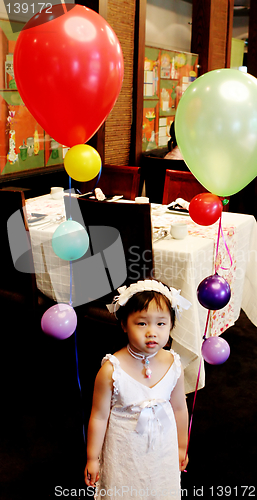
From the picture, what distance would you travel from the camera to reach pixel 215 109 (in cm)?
104

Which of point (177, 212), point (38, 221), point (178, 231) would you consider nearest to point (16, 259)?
point (38, 221)

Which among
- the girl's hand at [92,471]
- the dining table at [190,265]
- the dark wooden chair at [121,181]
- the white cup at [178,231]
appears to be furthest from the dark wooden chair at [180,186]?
the girl's hand at [92,471]

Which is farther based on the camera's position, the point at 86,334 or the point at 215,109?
the point at 86,334

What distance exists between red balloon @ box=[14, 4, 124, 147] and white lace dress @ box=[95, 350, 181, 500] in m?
0.62

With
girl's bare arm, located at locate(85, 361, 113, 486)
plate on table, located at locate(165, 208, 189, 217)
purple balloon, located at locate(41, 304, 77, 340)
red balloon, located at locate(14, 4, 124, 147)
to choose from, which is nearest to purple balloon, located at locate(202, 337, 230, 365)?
girl's bare arm, located at locate(85, 361, 113, 486)

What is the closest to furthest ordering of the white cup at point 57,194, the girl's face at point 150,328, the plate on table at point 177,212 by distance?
the girl's face at point 150,328 < the plate on table at point 177,212 < the white cup at point 57,194

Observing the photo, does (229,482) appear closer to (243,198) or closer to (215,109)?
(215,109)

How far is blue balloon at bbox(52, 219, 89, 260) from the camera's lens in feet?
3.63

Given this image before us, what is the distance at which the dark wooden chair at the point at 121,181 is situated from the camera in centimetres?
291

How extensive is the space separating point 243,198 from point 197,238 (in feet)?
8.18

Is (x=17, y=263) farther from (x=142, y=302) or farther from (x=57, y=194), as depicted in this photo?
(x=142, y=302)

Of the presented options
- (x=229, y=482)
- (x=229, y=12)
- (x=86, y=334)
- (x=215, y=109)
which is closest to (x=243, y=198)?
(x=229, y=12)

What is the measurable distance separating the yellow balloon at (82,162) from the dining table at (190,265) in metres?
0.69

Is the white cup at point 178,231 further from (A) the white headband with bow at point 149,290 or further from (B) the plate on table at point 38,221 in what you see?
(A) the white headband with bow at point 149,290
